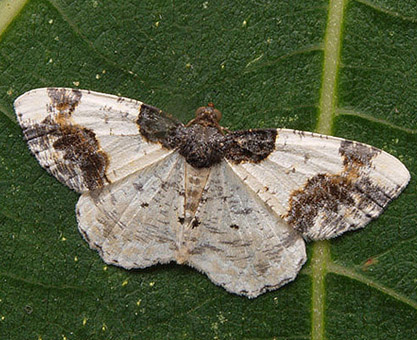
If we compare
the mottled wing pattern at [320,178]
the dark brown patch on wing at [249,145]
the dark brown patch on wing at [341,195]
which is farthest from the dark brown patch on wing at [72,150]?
the dark brown patch on wing at [341,195]

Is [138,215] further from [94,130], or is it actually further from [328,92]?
[328,92]

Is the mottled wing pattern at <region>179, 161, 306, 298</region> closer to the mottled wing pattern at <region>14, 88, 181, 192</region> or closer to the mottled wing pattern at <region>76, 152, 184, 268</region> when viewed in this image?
the mottled wing pattern at <region>76, 152, 184, 268</region>

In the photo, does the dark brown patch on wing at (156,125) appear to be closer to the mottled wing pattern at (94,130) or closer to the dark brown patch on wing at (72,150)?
the mottled wing pattern at (94,130)

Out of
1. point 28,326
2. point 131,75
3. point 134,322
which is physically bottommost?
point 134,322

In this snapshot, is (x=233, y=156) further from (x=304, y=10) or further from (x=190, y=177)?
(x=304, y=10)

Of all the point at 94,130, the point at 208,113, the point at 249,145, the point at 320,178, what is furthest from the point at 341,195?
the point at 94,130

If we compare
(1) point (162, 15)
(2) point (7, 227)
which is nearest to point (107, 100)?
(1) point (162, 15)

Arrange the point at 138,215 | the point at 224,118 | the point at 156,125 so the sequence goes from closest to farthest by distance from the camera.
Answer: the point at 156,125 → the point at 138,215 → the point at 224,118
